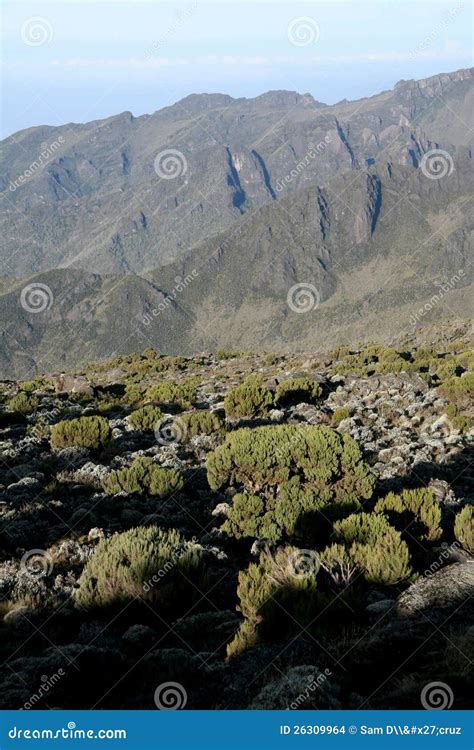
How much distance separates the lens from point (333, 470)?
11.2 metres

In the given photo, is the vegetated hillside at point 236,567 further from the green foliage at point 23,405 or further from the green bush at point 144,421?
the green foliage at point 23,405

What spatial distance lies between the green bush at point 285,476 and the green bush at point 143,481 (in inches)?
33.3

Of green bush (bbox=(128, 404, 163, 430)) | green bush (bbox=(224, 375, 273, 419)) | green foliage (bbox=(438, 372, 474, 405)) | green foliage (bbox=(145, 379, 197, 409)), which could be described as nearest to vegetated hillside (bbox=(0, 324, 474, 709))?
green bush (bbox=(128, 404, 163, 430))

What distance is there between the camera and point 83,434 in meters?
15.1

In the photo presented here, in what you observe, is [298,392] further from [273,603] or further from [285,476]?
[273,603]

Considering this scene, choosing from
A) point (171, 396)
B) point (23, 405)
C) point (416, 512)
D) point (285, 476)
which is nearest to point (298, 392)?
point (171, 396)

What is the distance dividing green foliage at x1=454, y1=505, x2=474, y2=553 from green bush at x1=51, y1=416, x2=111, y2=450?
9373mm

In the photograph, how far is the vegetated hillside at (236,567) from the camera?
5523mm

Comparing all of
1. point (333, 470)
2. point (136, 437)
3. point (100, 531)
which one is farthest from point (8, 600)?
point (136, 437)

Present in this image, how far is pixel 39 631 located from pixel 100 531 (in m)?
2.55

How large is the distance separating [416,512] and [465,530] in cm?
102

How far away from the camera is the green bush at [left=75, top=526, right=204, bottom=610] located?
286 inches

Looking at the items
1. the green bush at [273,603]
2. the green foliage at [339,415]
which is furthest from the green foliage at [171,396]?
the green bush at [273,603]
